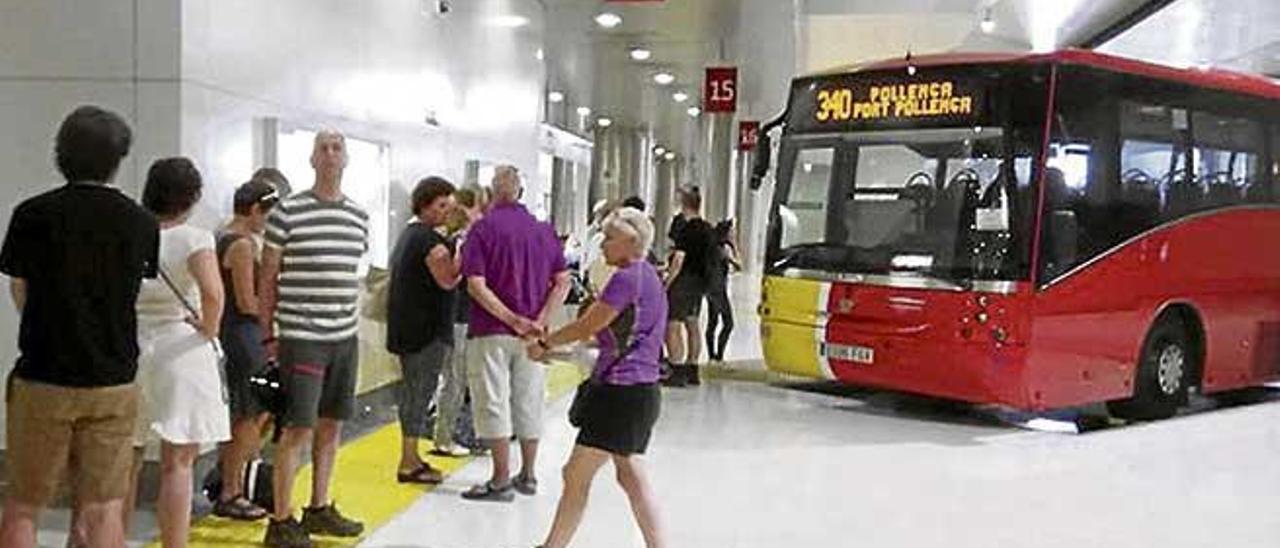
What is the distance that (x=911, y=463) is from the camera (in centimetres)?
733

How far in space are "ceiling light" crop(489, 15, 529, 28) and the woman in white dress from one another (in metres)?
6.94

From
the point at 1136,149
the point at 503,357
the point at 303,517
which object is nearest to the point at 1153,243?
the point at 1136,149

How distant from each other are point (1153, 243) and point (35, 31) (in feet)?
22.4

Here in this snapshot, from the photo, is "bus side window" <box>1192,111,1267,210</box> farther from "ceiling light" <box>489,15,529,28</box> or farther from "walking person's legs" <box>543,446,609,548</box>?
"walking person's legs" <box>543,446,609,548</box>

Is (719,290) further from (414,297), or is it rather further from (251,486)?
(251,486)

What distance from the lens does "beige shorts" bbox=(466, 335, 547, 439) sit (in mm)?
5684

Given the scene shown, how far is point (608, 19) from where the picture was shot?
16.1 m

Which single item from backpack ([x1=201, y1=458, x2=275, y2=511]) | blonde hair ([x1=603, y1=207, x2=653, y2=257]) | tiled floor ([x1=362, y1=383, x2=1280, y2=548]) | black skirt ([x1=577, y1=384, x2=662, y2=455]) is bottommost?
tiled floor ([x1=362, y1=383, x2=1280, y2=548])

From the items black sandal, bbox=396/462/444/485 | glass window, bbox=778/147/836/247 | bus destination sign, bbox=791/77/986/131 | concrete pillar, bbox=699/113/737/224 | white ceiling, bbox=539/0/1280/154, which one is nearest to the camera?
black sandal, bbox=396/462/444/485

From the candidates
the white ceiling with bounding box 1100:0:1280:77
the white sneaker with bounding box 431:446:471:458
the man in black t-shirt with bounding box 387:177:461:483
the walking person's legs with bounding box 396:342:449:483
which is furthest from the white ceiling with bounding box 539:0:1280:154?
the walking person's legs with bounding box 396:342:449:483

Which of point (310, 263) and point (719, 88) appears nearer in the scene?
point (310, 263)

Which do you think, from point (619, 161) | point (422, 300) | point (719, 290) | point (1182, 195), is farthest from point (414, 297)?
point (619, 161)

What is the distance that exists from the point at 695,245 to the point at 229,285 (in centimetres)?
513

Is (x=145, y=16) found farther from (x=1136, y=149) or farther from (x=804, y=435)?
(x=1136, y=149)
